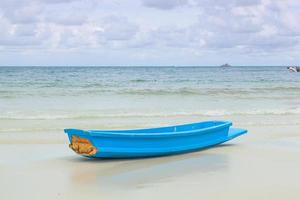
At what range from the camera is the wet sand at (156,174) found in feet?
22.9

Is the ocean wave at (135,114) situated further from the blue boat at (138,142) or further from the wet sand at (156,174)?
the blue boat at (138,142)

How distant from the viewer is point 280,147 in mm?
10719

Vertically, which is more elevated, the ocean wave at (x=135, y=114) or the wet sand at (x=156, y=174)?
the ocean wave at (x=135, y=114)

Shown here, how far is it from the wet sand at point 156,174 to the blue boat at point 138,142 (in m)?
0.17

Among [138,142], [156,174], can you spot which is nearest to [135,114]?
[138,142]

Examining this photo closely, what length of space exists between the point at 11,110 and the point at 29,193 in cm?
1154

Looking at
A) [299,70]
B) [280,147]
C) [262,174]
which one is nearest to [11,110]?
[280,147]

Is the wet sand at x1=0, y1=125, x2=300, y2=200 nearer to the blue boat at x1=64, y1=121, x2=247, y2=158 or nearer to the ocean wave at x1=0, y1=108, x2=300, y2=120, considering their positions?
the blue boat at x1=64, y1=121, x2=247, y2=158

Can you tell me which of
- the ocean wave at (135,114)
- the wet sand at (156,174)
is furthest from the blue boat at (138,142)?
the ocean wave at (135,114)

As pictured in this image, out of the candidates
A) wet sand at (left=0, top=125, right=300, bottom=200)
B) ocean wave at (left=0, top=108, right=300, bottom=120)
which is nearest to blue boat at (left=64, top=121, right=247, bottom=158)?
wet sand at (left=0, top=125, right=300, bottom=200)

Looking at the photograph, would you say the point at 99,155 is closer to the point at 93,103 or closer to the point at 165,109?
the point at 165,109

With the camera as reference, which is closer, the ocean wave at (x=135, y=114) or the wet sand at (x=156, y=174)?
the wet sand at (x=156, y=174)

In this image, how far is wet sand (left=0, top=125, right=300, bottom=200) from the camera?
6.99m

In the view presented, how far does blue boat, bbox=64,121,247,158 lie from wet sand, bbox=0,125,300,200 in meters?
0.17
